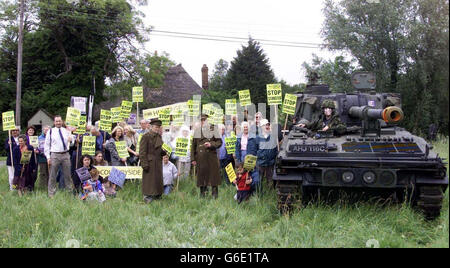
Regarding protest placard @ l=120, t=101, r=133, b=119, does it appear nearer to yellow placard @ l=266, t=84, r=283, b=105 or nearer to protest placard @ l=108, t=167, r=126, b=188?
protest placard @ l=108, t=167, r=126, b=188

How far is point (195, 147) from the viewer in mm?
9086

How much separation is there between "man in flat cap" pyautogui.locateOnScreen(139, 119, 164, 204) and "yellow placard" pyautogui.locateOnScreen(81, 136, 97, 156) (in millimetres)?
1648

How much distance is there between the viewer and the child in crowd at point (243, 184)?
7.87 metres

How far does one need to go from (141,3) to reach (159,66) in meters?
4.96

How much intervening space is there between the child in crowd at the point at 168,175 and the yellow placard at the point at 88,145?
165 cm

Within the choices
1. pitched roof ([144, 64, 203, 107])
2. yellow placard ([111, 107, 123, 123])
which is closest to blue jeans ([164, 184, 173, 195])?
yellow placard ([111, 107, 123, 123])

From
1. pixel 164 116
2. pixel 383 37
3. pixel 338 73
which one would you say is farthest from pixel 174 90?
pixel 164 116

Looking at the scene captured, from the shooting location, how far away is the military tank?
235 inches

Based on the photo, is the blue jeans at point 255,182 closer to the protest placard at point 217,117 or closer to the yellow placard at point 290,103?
the yellow placard at point 290,103

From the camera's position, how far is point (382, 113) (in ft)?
20.2

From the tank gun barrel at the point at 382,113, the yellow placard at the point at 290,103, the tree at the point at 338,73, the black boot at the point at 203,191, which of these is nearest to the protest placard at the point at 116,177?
the black boot at the point at 203,191

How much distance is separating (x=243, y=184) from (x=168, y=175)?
194cm
